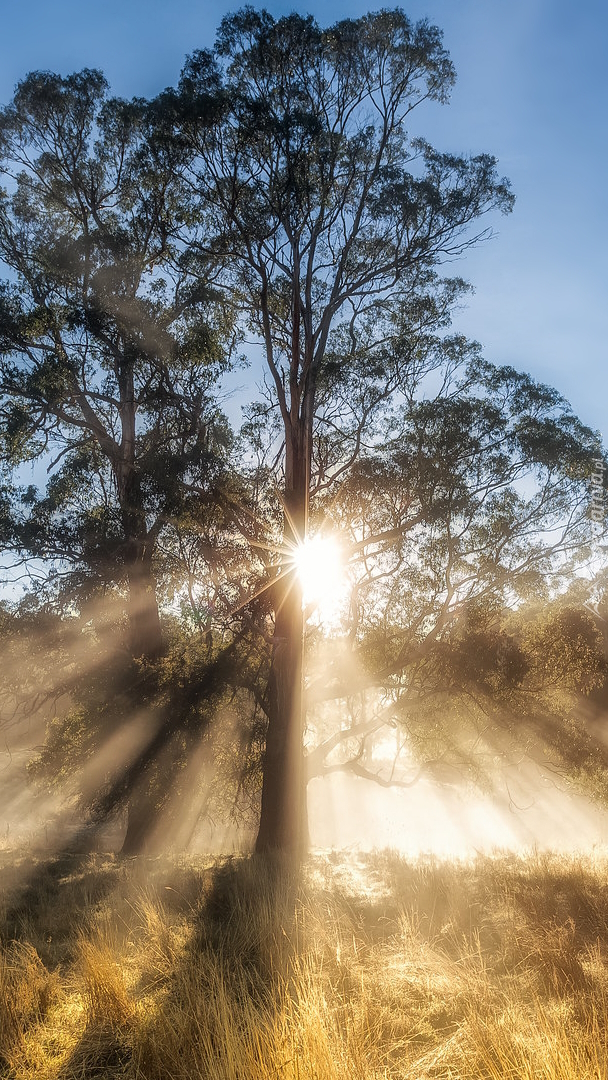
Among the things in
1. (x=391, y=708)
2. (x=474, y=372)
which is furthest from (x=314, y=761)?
(x=474, y=372)

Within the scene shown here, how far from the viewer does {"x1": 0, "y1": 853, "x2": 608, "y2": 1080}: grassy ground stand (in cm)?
303

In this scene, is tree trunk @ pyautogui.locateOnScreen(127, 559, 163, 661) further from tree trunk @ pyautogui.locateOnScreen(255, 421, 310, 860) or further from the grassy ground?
the grassy ground

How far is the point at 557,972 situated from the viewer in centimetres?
452

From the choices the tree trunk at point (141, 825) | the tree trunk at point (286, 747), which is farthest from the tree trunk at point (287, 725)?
the tree trunk at point (141, 825)

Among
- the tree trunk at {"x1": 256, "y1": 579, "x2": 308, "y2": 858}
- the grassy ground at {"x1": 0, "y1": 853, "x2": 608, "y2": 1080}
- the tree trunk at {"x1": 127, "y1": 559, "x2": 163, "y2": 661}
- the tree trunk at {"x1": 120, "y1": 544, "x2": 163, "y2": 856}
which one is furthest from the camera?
the tree trunk at {"x1": 127, "y1": 559, "x2": 163, "y2": 661}

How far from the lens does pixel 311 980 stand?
382cm

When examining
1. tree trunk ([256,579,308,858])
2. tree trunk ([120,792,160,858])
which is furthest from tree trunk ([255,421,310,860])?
tree trunk ([120,792,160,858])

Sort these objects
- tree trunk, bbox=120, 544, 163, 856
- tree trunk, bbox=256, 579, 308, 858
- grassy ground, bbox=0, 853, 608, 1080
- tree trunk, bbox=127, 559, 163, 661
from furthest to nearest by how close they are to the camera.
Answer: tree trunk, bbox=127, 559, 163, 661, tree trunk, bbox=120, 544, 163, 856, tree trunk, bbox=256, 579, 308, 858, grassy ground, bbox=0, 853, 608, 1080

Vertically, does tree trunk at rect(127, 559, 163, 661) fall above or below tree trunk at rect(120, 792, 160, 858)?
above

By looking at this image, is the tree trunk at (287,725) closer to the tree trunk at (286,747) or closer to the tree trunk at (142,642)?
the tree trunk at (286,747)

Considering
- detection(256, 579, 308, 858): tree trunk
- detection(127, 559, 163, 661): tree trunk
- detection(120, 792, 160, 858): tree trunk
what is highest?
detection(127, 559, 163, 661): tree trunk

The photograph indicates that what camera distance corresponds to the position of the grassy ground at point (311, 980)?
3.03 metres

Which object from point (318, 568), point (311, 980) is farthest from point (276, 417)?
point (311, 980)

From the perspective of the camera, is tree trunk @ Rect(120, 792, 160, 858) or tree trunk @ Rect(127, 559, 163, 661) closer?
tree trunk @ Rect(120, 792, 160, 858)
